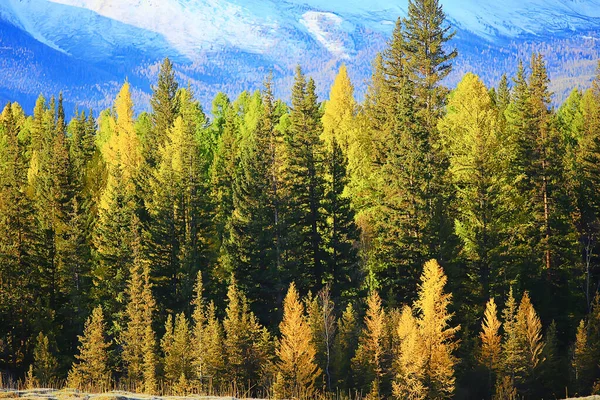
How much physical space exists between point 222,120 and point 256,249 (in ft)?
126

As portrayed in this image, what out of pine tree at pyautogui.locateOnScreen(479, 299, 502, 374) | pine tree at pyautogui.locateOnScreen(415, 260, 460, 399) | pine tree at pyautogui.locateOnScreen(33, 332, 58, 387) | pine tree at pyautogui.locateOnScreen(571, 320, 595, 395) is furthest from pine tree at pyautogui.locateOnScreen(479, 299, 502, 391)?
pine tree at pyautogui.locateOnScreen(33, 332, 58, 387)

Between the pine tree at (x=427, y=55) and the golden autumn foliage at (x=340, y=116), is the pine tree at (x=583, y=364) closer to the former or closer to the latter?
the pine tree at (x=427, y=55)

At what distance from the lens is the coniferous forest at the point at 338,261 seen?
50562 mm

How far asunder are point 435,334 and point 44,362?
23510 mm

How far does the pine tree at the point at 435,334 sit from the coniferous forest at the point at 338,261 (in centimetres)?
17

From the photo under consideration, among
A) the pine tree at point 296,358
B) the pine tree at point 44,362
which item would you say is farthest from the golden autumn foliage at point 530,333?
the pine tree at point 44,362

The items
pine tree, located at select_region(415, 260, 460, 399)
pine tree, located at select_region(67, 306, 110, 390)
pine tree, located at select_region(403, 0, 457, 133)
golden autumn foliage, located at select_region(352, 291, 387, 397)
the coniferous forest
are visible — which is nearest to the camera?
pine tree, located at select_region(415, 260, 460, 399)

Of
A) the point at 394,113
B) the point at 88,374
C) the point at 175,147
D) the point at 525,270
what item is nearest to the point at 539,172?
the point at 525,270

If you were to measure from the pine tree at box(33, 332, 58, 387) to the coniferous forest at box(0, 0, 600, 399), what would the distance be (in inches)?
7.6

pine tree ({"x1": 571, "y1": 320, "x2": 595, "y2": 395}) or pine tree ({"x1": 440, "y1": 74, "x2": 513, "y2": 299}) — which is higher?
pine tree ({"x1": 440, "y1": 74, "x2": 513, "y2": 299})

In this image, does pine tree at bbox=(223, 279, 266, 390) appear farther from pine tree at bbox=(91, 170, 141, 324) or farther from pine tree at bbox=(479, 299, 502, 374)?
pine tree at bbox=(479, 299, 502, 374)

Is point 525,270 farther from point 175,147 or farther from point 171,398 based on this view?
point 171,398

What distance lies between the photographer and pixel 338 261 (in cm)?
5984

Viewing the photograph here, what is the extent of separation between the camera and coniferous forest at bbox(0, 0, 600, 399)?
50.6 meters
